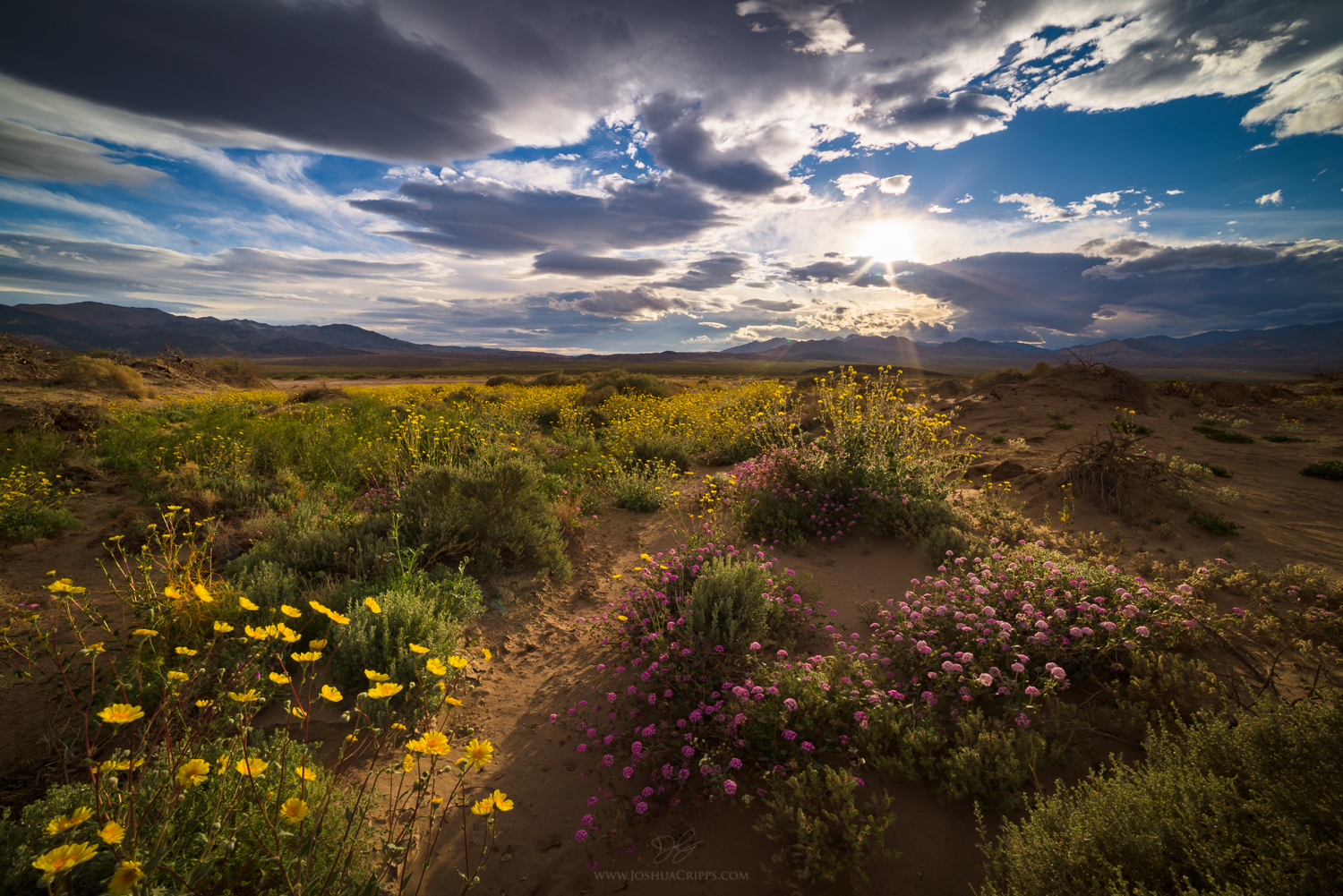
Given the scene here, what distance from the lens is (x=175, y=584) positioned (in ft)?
A: 11.8

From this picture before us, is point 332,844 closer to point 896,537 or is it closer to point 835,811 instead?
point 835,811

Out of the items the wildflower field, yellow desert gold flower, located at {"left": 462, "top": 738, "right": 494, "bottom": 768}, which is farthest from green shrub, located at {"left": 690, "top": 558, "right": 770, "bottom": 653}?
yellow desert gold flower, located at {"left": 462, "top": 738, "right": 494, "bottom": 768}

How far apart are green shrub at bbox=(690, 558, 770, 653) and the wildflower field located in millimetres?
30

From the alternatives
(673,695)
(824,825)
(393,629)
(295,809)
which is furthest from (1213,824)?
(393,629)

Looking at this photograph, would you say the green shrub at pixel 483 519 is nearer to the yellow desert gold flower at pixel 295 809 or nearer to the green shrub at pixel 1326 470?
the yellow desert gold flower at pixel 295 809

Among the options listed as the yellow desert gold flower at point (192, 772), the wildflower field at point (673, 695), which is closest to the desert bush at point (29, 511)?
the wildflower field at point (673, 695)

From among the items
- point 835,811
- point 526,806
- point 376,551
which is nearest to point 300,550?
point 376,551

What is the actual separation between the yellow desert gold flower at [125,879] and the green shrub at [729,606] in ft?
9.58

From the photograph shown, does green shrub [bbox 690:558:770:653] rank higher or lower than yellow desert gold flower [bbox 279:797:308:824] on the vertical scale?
lower

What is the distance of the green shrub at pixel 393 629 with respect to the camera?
356cm

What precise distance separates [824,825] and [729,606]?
166 centimetres

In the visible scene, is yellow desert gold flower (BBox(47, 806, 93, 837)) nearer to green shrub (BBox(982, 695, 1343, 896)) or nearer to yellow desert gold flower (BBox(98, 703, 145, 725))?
yellow desert gold flower (BBox(98, 703, 145, 725))

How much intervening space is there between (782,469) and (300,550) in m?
5.72

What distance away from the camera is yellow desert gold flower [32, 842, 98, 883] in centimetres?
118
